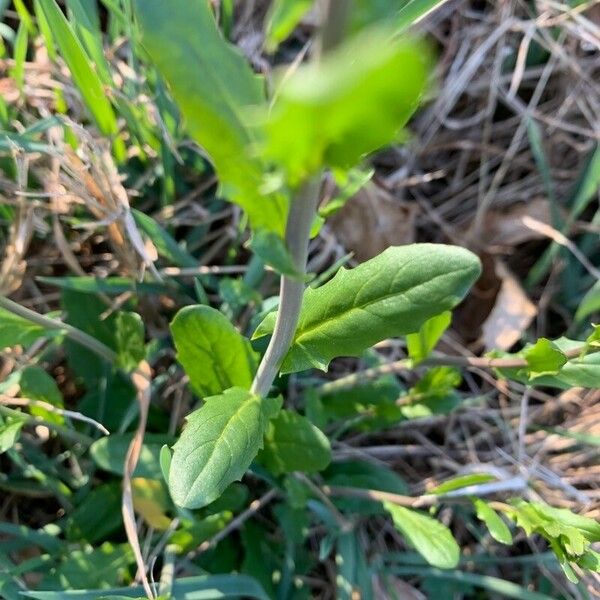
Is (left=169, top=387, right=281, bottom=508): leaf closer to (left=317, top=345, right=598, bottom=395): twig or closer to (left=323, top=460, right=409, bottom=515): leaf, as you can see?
(left=317, top=345, right=598, bottom=395): twig

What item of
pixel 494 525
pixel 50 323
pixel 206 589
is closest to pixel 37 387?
pixel 50 323

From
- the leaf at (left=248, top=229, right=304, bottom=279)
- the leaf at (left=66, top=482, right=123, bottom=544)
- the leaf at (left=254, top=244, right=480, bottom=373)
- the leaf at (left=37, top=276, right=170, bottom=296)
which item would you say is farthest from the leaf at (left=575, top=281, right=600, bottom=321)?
the leaf at (left=248, top=229, right=304, bottom=279)

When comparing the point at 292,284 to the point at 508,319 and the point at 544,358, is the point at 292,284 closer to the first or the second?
the point at 544,358

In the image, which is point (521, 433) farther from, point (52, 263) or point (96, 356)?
point (52, 263)

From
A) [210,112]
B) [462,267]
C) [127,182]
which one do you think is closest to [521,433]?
[462,267]

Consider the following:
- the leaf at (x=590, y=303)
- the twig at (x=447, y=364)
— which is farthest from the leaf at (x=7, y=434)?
the leaf at (x=590, y=303)

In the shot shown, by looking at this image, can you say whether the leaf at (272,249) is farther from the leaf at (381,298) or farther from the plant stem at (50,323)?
the plant stem at (50,323)
